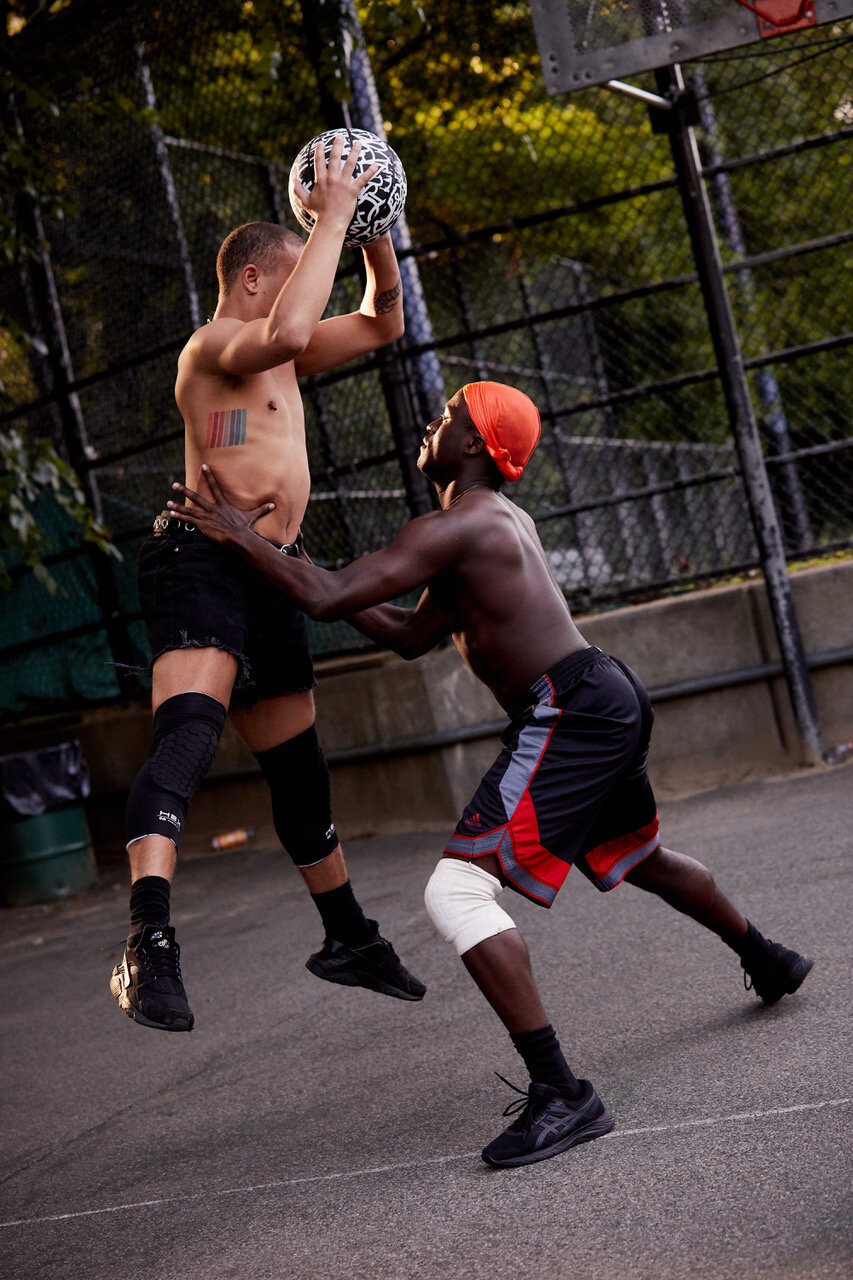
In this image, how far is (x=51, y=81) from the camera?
721 cm

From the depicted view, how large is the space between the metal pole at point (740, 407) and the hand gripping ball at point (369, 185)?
3.26 m

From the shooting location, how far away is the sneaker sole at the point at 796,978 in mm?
3246

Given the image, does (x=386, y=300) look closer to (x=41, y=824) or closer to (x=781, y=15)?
(x=781, y=15)

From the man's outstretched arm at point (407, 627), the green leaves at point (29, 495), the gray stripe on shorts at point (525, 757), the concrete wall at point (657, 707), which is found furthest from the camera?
the concrete wall at point (657, 707)

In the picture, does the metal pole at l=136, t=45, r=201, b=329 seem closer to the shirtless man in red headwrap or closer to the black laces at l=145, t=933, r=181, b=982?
the shirtless man in red headwrap

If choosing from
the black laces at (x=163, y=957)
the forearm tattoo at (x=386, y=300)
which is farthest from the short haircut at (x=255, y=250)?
the black laces at (x=163, y=957)

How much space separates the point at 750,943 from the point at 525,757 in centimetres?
87

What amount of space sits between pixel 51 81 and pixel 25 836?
4253 millimetres

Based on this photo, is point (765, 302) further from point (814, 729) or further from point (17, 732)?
point (17, 732)

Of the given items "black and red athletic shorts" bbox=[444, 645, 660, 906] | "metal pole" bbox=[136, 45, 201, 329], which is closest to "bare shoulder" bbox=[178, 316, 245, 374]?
"black and red athletic shorts" bbox=[444, 645, 660, 906]

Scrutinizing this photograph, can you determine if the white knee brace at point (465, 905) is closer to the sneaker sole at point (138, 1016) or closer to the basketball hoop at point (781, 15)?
the sneaker sole at point (138, 1016)

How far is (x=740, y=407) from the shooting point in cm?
632

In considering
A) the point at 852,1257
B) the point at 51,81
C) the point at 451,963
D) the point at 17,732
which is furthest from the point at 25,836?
the point at 852,1257

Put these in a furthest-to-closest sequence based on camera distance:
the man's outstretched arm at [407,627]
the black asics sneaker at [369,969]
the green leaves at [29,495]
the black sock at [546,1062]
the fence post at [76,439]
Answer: the fence post at [76,439], the green leaves at [29,495], the black asics sneaker at [369,969], the man's outstretched arm at [407,627], the black sock at [546,1062]
